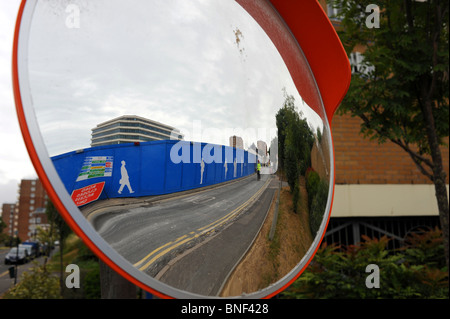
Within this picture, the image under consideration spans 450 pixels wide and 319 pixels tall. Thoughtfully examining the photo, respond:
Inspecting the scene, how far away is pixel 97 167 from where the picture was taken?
22.8 inches

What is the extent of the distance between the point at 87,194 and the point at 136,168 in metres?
0.10

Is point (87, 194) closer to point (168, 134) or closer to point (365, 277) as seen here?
point (168, 134)

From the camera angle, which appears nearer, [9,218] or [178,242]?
[178,242]

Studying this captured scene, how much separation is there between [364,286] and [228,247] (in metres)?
4.27

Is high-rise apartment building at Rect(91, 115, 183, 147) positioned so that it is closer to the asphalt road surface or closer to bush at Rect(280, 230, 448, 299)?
the asphalt road surface

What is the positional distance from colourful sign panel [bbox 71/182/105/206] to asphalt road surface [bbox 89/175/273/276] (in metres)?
0.03

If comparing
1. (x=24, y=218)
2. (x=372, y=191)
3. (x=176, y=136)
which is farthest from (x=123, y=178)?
(x=372, y=191)

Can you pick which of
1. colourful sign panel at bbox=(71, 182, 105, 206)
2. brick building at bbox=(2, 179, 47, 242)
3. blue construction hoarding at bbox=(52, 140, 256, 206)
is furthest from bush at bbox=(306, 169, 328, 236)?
brick building at bbox=(2, 179, 47, 242)

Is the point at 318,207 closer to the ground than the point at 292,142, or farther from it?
closer to the ground

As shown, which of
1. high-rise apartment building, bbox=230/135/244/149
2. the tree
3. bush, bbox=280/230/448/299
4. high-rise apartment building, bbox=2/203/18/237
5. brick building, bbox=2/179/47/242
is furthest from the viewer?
bush, bbox=280/230/448/299

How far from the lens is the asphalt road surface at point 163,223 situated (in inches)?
22.8

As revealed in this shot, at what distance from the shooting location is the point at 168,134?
62cm

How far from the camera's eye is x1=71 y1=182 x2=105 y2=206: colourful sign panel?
0.55 meters
